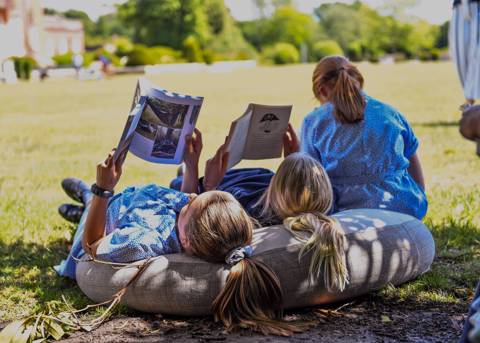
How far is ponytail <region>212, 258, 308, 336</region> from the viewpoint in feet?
11.6

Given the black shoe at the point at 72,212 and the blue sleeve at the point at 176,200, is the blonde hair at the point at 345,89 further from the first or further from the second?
the black shoe at the point at 72,212

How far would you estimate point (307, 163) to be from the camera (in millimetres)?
3898

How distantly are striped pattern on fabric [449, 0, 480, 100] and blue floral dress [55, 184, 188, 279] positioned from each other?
19.1 ft

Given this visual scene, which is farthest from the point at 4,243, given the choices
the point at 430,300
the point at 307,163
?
the point at 430,300

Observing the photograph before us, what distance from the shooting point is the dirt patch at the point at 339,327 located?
345 centimetres

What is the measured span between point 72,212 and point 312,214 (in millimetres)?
2331

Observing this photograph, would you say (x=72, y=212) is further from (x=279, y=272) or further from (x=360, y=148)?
(x=279, y=272)

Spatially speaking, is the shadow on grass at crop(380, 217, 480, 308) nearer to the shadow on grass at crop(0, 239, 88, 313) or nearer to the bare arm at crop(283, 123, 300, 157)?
the bare arm at crop(283, 123, 300, 157)

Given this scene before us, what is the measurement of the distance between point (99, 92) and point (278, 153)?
21272 millimetres

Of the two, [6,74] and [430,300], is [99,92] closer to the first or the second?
[6,74]

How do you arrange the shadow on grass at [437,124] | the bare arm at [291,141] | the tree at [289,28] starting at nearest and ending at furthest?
the bare arm at [291,141], the shadow on grass at [437,124], the tree at [289,28]

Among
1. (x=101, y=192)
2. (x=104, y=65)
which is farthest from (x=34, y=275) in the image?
(x=104, y=65)

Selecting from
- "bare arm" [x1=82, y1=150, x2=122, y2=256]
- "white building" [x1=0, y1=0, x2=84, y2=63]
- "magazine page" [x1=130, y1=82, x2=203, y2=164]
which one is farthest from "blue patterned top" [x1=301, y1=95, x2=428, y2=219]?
"white building" [x1=0, y1=0, x2=84, y2=63]

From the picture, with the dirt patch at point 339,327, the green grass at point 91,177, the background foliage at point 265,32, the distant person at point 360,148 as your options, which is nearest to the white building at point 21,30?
the background foliage at point 265,32
